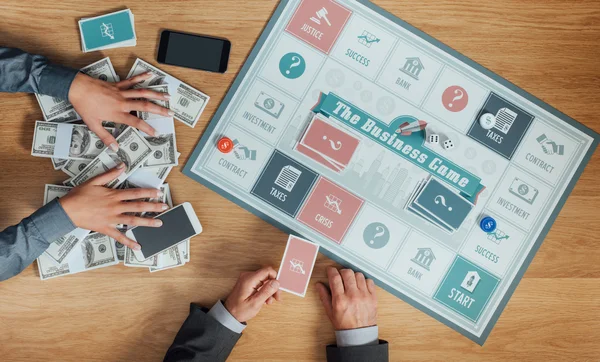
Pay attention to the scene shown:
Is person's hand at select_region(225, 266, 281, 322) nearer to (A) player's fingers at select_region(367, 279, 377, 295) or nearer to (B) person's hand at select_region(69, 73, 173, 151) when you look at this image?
(A) player's fingers at select_region(367, 279, 377, 295)

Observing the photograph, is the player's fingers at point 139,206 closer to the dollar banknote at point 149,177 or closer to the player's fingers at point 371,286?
the dollar banknote at point 149,177

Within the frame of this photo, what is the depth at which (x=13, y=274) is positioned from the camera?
127cm

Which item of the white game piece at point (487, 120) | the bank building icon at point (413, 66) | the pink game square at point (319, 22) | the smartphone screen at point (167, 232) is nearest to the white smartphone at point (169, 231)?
the smartphone screen at point (167, 232)

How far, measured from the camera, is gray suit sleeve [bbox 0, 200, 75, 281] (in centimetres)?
124

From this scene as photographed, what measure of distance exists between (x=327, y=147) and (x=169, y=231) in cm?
47

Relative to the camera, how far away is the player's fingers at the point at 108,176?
4.18 feet

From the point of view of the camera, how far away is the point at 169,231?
132 cm

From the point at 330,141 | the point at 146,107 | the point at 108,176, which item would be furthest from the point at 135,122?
the point at 330,141

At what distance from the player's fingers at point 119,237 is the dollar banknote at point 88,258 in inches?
1.4

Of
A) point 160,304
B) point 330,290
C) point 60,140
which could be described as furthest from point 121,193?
point 330,290

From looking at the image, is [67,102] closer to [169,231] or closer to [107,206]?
[107,206]

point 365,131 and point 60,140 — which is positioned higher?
point 365,131

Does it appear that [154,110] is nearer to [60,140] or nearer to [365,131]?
[60,140]

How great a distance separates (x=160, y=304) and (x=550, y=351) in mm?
1053
